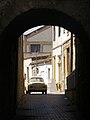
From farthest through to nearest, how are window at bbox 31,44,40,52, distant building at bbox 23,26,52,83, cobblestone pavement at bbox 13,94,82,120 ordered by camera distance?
window at bbox 31,44,40,52 → distant building at bbox 23,26,52,83 → cobblestone pavement at bbox 13,94,82,120

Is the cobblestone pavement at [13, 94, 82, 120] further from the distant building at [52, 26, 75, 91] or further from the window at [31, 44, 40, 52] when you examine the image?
the window at [31, 44, 40, 52]

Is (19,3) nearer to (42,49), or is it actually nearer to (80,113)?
(80,113)

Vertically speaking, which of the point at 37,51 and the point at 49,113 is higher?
the point at 37,51

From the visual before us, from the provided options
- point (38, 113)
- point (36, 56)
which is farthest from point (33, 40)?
point (38, 113)

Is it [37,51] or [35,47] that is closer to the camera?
[37,51]

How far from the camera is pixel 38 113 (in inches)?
771

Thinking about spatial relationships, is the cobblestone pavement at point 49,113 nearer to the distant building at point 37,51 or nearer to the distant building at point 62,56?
the distant building at point 62,56

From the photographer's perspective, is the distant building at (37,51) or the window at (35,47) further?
the window at (35,47)

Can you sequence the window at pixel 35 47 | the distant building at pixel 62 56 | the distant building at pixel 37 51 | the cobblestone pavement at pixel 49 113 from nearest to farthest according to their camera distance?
the cobblestone pavement at pixel 49 113 < the distant building at pixel 62 56 < the distant building at pixel 37 51 < the window at pixel 35 47

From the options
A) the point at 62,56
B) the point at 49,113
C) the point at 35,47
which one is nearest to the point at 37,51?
the point at 35,47

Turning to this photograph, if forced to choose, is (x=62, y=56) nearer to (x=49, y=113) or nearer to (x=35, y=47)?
(x=49, y=113)

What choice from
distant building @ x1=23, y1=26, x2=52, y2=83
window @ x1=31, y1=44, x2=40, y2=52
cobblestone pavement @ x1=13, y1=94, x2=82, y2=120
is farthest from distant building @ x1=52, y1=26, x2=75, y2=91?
window @ x1=31, y1=44, x2=40, y2=52

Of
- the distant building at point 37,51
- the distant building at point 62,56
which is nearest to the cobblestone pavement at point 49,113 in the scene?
the distant building at point 62,56

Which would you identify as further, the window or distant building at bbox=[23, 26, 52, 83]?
the window
